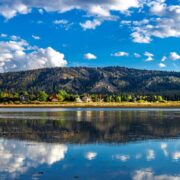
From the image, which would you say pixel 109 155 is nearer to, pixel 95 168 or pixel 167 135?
pixel 95 168

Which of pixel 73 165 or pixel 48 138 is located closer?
pixel 73 165

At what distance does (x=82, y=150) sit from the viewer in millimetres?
32969

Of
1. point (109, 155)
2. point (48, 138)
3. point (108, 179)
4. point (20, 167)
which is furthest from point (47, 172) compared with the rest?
point (48, 138)

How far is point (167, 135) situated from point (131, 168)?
2018cm

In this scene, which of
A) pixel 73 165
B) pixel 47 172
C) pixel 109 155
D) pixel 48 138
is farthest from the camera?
pixel 48 138

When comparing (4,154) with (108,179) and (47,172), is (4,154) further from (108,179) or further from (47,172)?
(108,179)

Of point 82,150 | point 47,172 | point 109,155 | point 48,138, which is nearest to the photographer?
point 47,172

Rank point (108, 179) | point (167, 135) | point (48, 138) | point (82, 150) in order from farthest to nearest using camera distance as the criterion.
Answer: point (167, 135), point (48, 138), point (82, 150), point (108, 179)

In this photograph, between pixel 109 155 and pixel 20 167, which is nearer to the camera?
pixel 20 167

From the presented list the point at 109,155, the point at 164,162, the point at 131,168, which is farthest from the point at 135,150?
the point at 131,168

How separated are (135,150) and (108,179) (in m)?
11.3

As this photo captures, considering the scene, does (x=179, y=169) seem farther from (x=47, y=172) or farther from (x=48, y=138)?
(x=48, y=138)

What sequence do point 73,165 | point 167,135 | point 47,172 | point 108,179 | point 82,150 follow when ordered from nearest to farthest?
point 108,179 < point 47,172 < point 73,165 < point 82,150 < point 167,135

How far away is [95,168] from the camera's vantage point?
2541 cm
